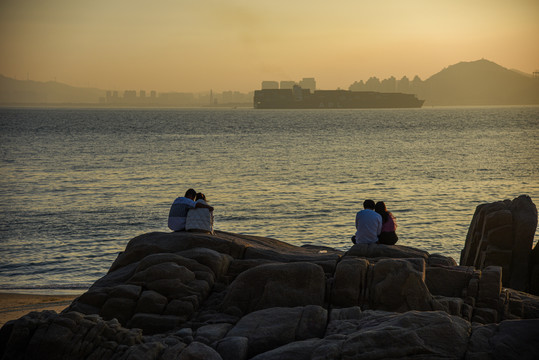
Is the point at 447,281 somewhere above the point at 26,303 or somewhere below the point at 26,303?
above

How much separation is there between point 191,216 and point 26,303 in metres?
6.36

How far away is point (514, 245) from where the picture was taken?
57.9ft

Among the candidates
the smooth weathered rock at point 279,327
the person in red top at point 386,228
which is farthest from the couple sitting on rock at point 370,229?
the smooth weathered rock at point 279,327

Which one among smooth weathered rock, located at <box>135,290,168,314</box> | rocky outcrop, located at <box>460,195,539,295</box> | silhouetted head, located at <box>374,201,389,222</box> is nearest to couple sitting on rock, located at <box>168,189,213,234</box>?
smooth weathered rock, located at <box>135,290,168,314</box>

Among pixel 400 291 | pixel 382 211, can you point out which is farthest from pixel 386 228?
pixel 400 291

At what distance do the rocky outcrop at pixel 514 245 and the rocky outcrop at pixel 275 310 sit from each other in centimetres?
347

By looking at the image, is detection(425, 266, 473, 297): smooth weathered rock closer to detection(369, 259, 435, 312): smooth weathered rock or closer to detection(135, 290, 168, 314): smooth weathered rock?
detection(369, 259, 435, 312): smooth weathered rock

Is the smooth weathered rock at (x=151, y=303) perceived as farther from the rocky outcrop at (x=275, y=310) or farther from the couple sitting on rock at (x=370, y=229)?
the couple sitting on rock at (x=370, y=229)

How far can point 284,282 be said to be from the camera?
12.1 m

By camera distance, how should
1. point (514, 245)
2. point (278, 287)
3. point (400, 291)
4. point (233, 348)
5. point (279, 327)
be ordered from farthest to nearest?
point (514, 245), point (278, 287), point (400, 291), point (279, 327), point (233, 348)

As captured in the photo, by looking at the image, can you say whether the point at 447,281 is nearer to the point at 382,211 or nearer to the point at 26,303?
the point at 382,211

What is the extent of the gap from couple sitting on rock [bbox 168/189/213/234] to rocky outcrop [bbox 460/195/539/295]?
7.77 m

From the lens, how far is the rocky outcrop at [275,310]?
8992 millimetres

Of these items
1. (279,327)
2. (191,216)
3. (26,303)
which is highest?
(191,216)
